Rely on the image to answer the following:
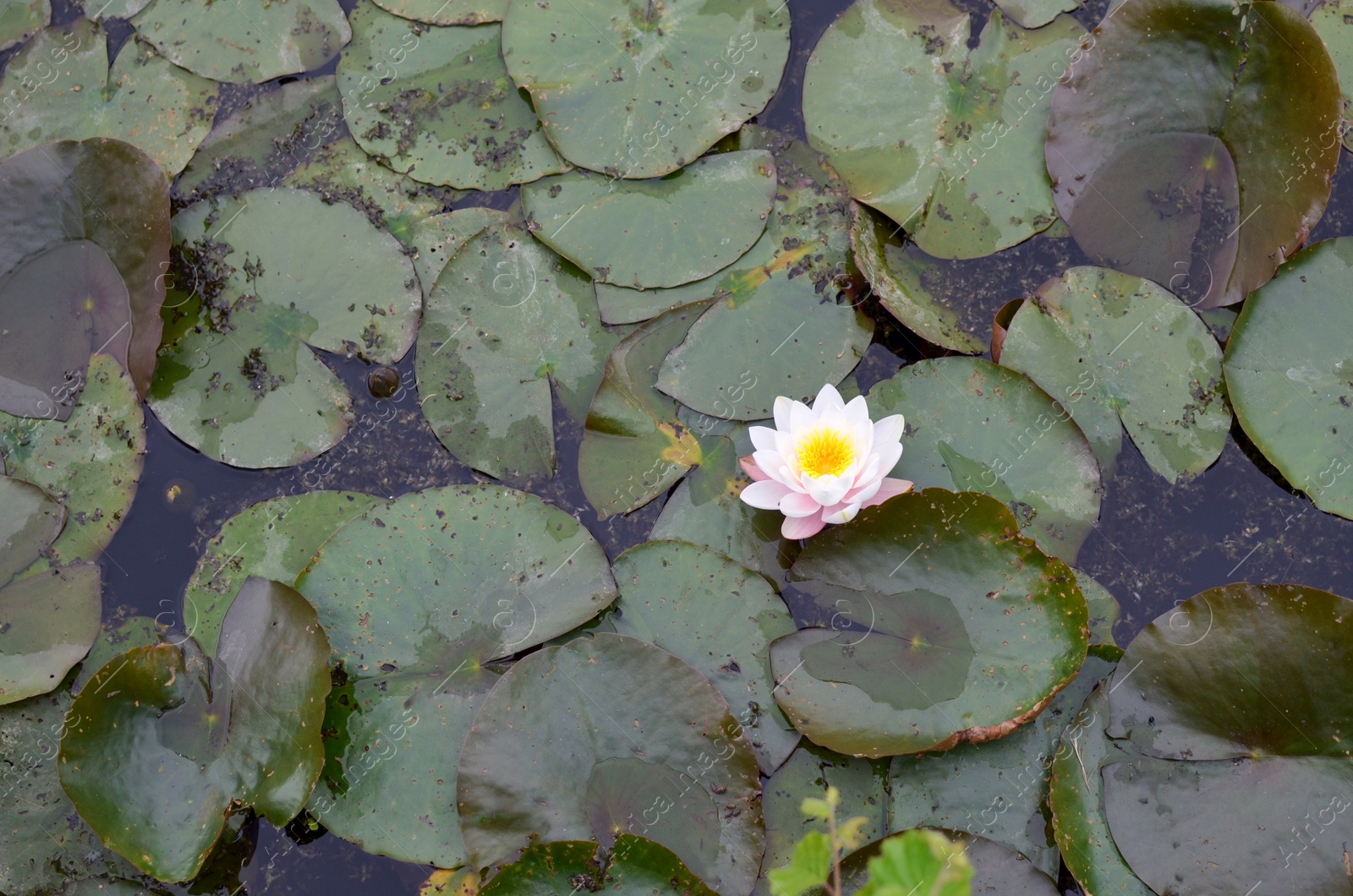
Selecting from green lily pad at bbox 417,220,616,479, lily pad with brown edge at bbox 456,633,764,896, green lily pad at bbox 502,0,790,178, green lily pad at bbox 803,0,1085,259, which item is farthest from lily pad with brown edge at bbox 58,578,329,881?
green lily pad at bbox 803,0,1085,259

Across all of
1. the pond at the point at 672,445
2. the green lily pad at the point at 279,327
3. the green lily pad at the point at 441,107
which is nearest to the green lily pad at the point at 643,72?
the pond at the point at 672,445

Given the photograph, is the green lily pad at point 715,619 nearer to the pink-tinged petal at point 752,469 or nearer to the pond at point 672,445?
the pond at point 672,445

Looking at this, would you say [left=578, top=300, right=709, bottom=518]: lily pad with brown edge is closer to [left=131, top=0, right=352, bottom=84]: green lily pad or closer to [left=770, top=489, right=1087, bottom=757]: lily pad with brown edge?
[left=770, top=489, right=1087, bottom=757]: lily pad with brown edge

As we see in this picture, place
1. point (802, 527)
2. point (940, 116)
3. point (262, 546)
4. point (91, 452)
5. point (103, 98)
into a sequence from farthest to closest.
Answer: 1. point (103, 98)
2. point (940, 116)
3. point (91, 452)
4. point (262, 546)
5. point (802, 527)

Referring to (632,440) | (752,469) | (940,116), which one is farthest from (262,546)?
(940,116)

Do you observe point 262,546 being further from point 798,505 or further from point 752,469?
point 798,505

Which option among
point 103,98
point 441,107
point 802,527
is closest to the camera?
point 802,527
